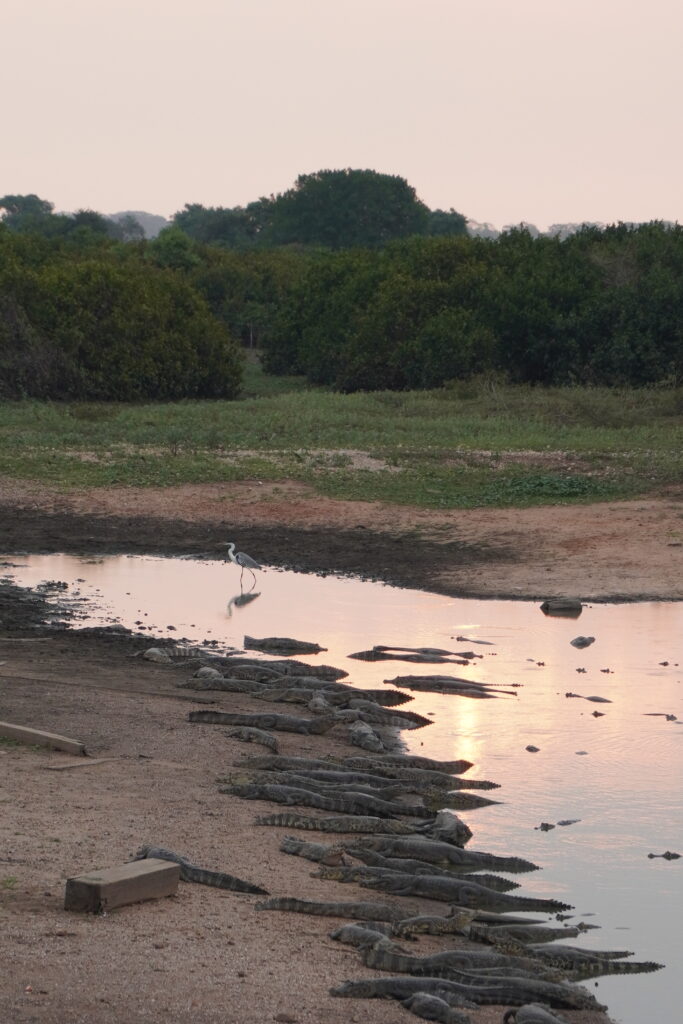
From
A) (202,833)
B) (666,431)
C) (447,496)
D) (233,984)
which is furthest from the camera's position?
(666,431)

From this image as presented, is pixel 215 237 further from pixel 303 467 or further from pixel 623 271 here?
pixel 303 467

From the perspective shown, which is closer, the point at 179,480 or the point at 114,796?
the point at 114,796

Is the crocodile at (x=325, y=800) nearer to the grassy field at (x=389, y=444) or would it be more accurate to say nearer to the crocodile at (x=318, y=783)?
the crocodile at (x=318, y=783)

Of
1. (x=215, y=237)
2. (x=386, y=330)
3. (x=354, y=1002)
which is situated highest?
(x=215, y=237)

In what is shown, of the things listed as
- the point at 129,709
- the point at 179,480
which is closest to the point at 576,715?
the point at 129,709

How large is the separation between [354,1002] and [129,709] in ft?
16.4

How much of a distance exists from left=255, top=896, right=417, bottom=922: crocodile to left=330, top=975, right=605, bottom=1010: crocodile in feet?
2.69

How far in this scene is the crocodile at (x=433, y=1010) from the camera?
5699 millimetres

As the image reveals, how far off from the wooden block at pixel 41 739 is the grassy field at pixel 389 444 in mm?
11595

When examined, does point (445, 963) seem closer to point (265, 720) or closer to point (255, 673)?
point (265, 720)

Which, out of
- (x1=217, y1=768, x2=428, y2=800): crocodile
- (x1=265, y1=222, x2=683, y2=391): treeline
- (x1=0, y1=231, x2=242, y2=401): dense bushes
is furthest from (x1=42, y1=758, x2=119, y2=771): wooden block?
(x1=265, y1=222, x2=683, y2=391): treeline

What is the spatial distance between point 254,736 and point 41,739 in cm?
150

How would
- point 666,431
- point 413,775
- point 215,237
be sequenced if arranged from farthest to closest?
point 215,237 → point 666,431 → point 413,775

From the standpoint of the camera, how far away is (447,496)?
2089 centimetres
